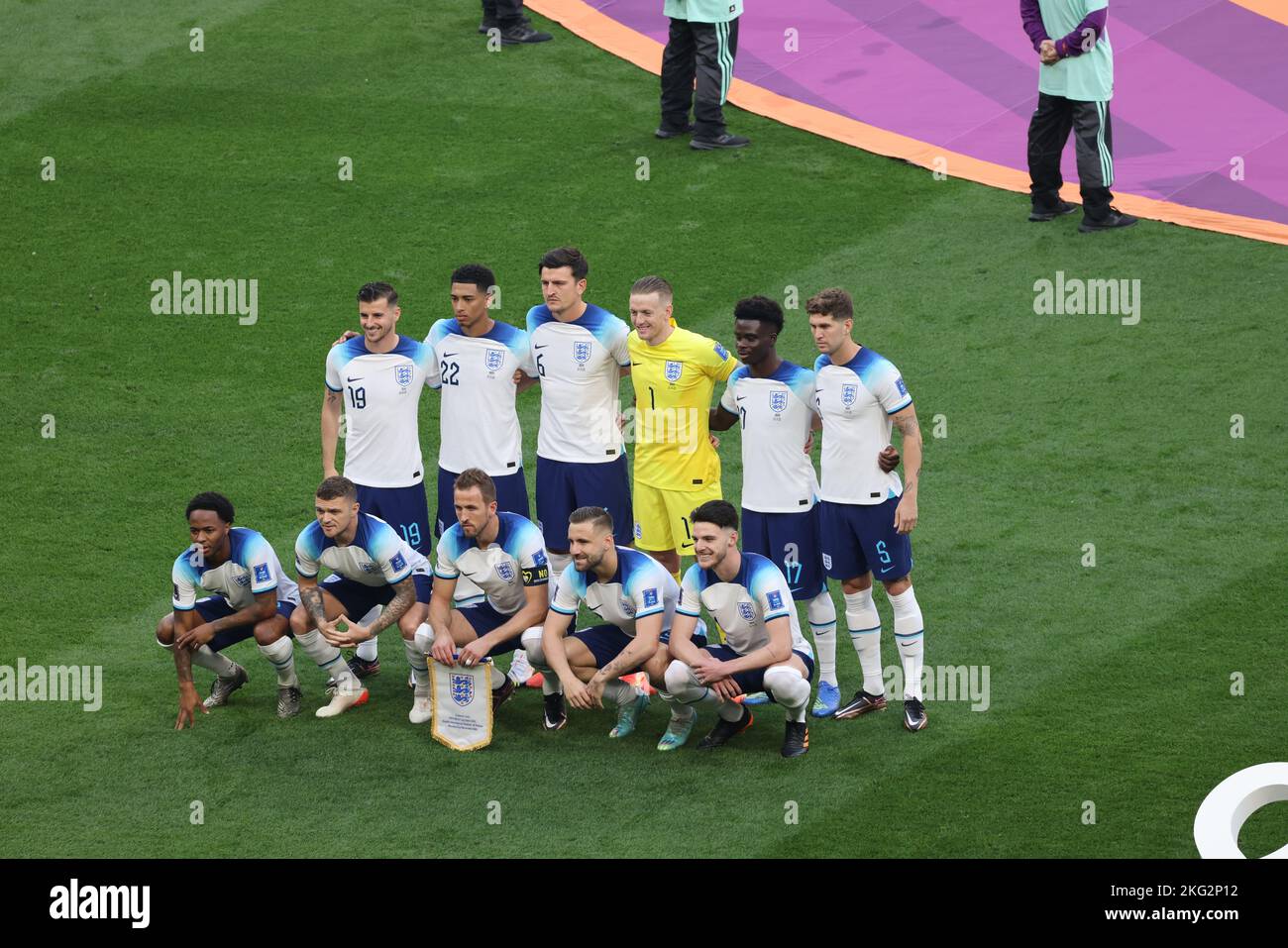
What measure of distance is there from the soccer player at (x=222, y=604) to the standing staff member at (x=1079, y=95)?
23.5 ft

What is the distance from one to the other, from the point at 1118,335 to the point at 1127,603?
11.3 ft

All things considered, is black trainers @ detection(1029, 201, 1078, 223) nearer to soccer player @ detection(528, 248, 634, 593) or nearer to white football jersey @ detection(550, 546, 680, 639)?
soccer player @ detection(528, 248, 634, 593)

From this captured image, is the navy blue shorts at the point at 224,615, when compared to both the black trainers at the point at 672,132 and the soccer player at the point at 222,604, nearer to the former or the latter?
the soccer player at the point at 222,604

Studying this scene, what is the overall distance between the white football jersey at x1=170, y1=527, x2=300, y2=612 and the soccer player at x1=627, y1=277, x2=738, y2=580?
1853 mm

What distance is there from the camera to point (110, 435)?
11352 mm

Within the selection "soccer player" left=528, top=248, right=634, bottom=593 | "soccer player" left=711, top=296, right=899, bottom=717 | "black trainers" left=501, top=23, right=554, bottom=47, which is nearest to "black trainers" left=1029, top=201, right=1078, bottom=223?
"black trainers" left=501, top=23, right=554, bottom=47

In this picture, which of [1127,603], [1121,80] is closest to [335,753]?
[1127,603]

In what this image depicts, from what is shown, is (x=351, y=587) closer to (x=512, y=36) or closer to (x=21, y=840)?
(x=21, y=840)

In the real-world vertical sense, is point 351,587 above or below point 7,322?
below

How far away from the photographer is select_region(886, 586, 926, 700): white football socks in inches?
320

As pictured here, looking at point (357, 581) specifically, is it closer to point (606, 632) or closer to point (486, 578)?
point (486, 578)

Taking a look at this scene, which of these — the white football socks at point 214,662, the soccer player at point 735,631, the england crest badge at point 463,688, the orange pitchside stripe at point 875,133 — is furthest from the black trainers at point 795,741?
the orange pitchside stripe at point 875,133

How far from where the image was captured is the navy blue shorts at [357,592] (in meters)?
8.52

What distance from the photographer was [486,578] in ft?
27.0
